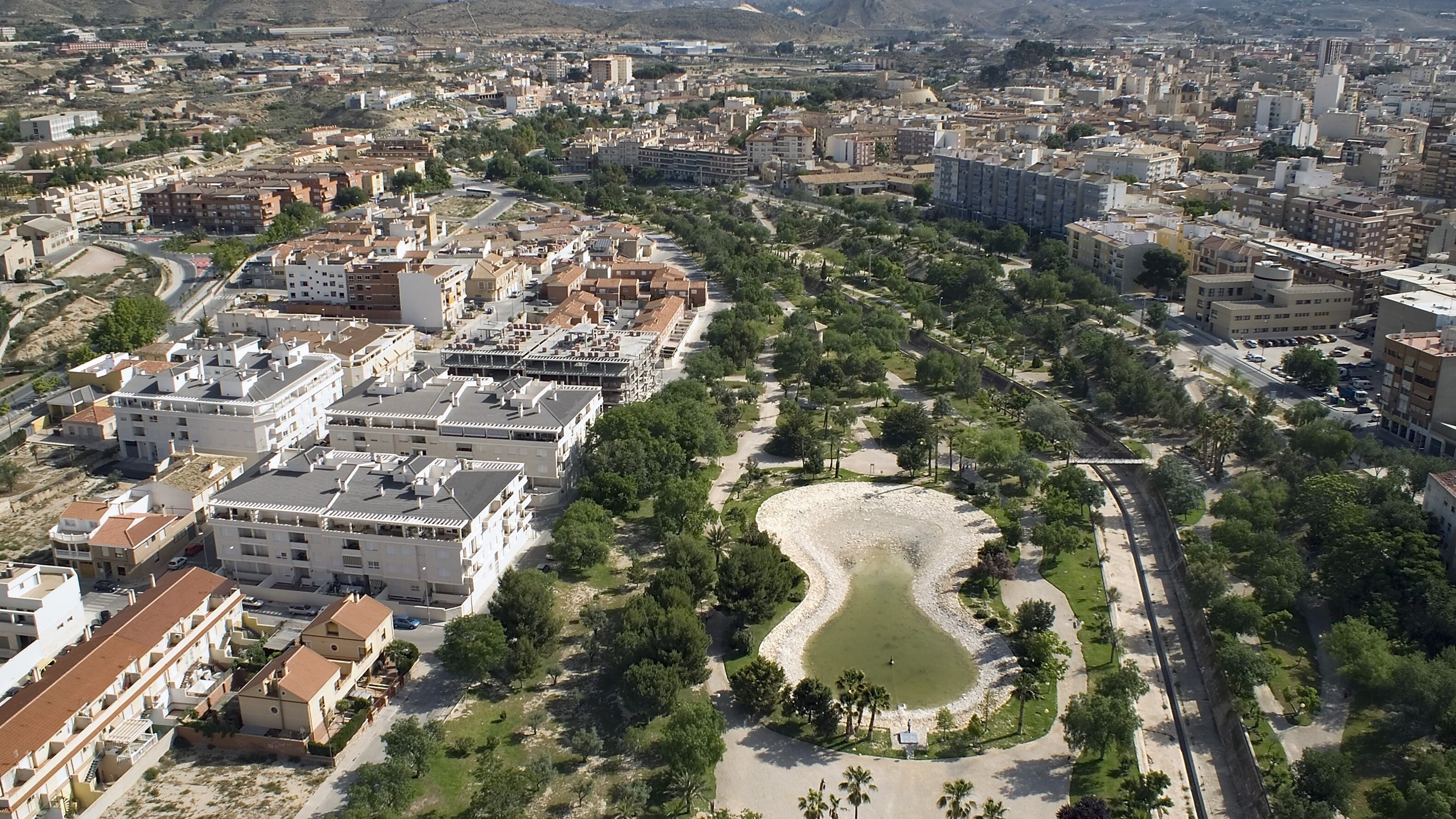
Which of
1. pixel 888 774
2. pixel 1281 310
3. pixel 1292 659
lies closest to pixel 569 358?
pixel 888 774

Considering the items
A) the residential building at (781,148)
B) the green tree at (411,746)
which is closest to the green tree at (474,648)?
the green tree at (411,746)

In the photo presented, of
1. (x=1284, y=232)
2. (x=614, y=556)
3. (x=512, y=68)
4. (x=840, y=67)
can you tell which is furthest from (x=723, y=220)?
(x=840, y=67)

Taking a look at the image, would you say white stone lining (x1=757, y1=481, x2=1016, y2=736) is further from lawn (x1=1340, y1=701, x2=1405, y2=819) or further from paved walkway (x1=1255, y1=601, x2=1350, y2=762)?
lawn (x1=1340, y1=701, x2=1405, y2=819)

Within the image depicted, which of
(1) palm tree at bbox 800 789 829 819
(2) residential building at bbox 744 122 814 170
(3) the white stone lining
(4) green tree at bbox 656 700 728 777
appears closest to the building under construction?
(3) the white stone lining

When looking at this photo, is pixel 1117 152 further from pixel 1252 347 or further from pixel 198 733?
pixel 198 733

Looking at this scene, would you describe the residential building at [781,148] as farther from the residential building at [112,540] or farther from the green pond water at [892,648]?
the residential building at [112,540]

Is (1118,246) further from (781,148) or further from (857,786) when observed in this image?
(857,786)
